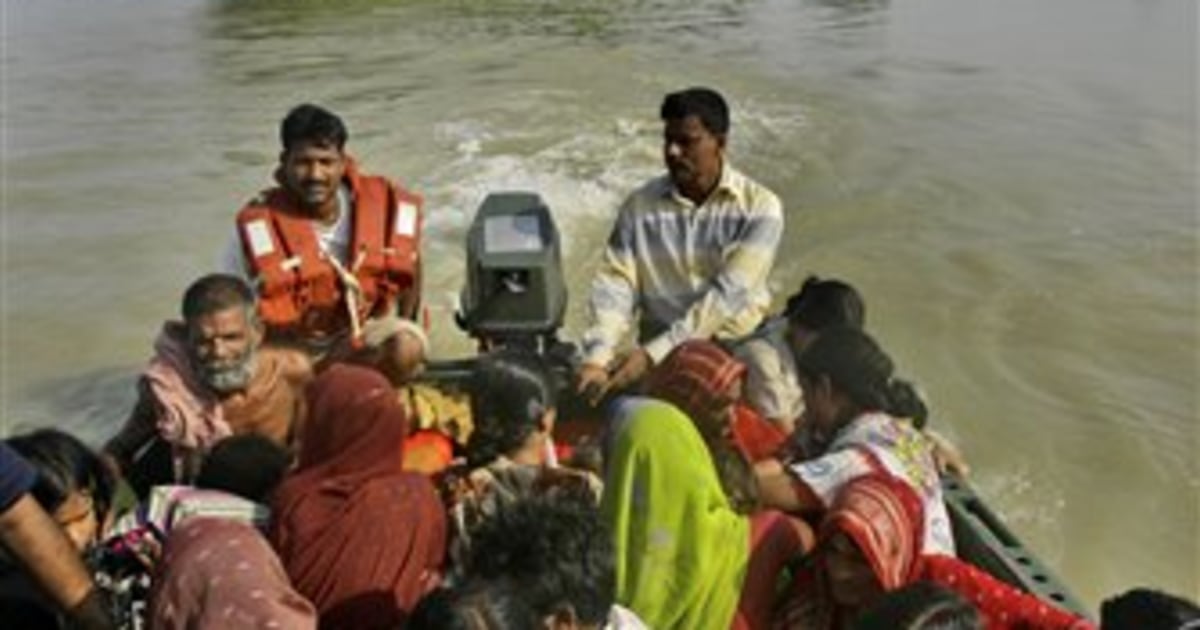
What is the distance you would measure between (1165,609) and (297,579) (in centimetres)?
152

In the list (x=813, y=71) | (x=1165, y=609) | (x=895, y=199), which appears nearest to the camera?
(x=1165, y=609)

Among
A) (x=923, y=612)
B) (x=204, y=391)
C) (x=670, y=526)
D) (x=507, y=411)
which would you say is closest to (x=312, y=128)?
(x=204, y=391)

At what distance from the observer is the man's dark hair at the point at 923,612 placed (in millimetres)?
1973

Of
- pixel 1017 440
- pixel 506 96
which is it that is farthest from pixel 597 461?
pixel 506 96

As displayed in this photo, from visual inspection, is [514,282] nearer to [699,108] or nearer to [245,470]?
[699,108]

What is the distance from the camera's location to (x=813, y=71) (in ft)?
45.6

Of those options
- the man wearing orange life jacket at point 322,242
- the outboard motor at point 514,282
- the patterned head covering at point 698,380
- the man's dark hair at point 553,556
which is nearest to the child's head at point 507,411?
the patterned head covering at point 698,380

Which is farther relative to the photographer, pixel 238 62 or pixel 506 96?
pixel 238 62

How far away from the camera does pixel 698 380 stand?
284 cm

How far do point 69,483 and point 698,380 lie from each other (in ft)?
4.56

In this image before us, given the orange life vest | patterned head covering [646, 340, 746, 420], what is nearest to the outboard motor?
the orange life vest

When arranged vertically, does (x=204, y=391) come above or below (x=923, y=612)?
below

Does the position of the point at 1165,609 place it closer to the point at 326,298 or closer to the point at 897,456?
the point at 897,456

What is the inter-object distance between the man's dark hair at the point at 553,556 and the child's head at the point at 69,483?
1050mm
